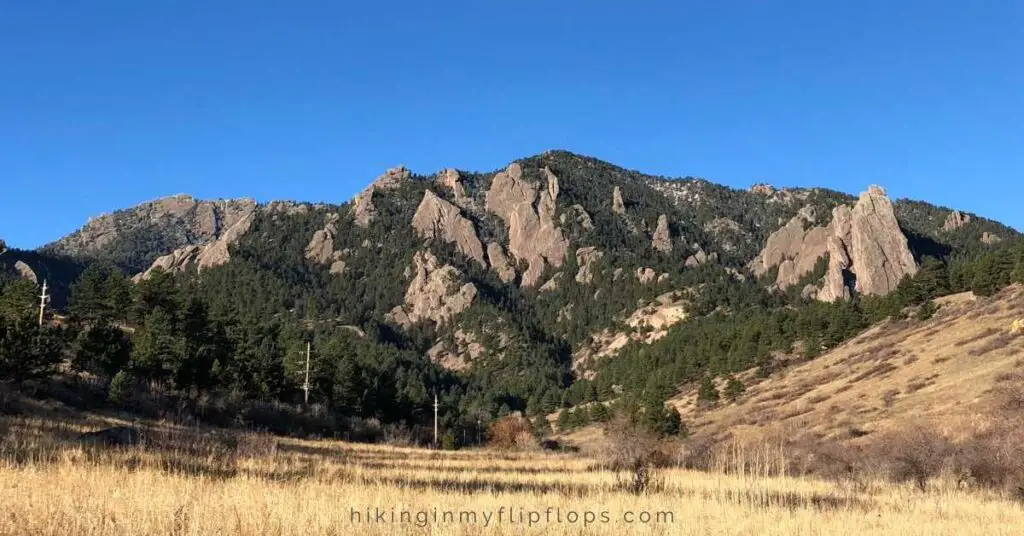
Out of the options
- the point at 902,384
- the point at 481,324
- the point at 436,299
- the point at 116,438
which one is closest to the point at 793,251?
the point at 481,324

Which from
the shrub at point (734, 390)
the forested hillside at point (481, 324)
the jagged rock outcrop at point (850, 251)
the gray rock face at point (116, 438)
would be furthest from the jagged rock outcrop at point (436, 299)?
the gray rock face at point (116, 438)

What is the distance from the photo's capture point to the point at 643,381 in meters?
111

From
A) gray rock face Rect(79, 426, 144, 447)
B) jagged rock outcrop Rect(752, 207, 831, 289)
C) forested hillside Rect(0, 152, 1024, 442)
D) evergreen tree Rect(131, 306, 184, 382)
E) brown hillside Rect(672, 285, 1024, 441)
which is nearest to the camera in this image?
gray rock face Rect(79, 426, 144, 447)

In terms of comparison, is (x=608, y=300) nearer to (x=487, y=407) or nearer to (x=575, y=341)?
(x=575, y=341)

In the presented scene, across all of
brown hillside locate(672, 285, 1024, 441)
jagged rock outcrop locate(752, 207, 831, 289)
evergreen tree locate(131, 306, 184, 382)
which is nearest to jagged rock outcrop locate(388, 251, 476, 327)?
jagged rock outcrop locate(752, 207, 831, 289)

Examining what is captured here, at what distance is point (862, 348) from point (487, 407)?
6904cm

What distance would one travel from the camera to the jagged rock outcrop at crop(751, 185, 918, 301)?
502 feet

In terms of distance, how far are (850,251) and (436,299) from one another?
11210 centimetres

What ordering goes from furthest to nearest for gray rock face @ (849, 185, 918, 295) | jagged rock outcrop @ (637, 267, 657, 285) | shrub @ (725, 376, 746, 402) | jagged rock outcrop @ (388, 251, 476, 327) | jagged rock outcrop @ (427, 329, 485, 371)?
jagged rock outcrop @ (388, 251, 476, 327) < jagged rock outcrop @ (637, 267, 657, 285) < jagged rock outcrop @ (427, 329, 485, 371) < gray rock face @ (849, 185, 918, 295) < shrub @ (725, 376, 746, 402)

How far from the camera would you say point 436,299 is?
190375mm

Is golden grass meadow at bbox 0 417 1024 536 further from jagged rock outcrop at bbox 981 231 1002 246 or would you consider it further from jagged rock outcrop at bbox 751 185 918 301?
jagged rock outcrop at bbox 981 231 1002 246

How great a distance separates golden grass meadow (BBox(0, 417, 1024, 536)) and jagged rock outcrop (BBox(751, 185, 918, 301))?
144 metres

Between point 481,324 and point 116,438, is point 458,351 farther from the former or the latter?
point 116,438

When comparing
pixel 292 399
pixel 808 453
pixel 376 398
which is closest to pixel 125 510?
pixel 808 453
